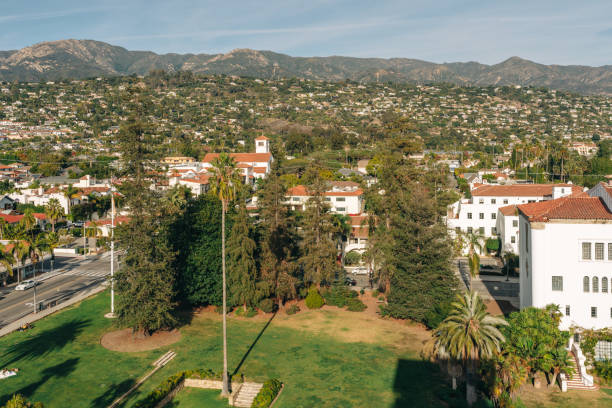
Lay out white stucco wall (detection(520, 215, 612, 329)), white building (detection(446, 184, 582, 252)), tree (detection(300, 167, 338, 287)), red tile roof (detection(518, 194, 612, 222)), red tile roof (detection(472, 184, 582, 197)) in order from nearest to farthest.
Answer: white stucco wall (detection(520, 215, 612, 329)) → red tile roof (detection(518, 194, 612, 222)) → tree (detection(300, 167, 338, 287)) → white building (detection(446, 184, 582, 252)) → red tile roof (detection(472, 184, 582, 197))

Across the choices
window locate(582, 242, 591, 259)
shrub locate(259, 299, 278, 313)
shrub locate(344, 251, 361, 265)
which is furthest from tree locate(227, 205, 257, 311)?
window locate(582, 242, 591, 259)

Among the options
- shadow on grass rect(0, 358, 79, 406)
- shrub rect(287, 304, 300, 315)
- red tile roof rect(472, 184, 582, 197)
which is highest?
red tile roof rect(472, 184, 582, 197)

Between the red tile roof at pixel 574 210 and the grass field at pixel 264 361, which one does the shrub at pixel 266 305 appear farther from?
the red tile roof at pixel 574 210

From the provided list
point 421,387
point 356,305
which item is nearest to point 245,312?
point 356,305

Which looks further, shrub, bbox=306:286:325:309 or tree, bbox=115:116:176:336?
shrub, bbox=306:286:325:309

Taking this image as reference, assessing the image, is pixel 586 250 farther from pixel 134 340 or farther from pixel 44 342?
pixel 44 342

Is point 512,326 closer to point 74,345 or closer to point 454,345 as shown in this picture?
point 454,345

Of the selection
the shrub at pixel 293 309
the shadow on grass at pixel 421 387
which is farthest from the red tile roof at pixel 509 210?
the shadow on grass at pixel 421 387

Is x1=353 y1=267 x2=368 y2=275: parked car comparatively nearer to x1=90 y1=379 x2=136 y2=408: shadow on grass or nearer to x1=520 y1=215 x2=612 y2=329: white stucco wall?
x1=520 y1=215 x2=612 y2=329: white stucco wall
